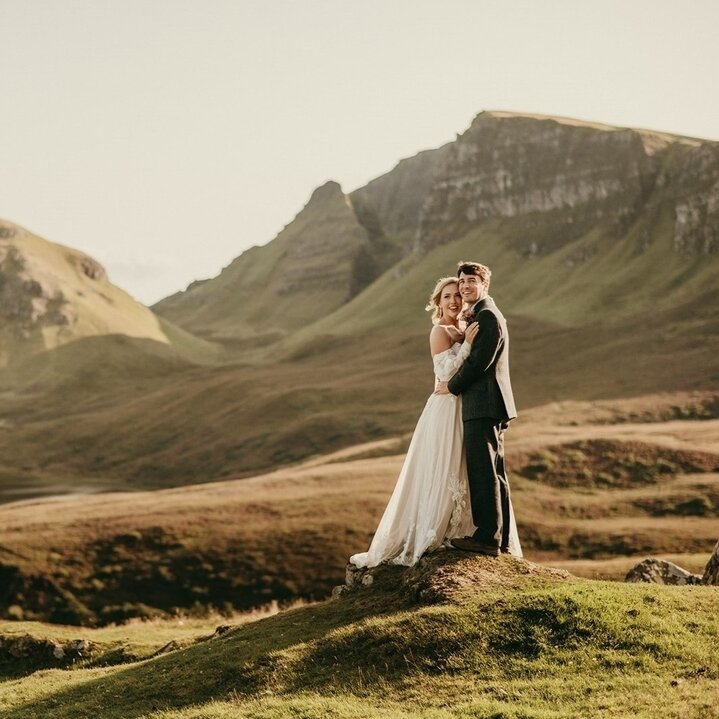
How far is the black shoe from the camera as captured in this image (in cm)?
1631

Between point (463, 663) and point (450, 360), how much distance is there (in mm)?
5434

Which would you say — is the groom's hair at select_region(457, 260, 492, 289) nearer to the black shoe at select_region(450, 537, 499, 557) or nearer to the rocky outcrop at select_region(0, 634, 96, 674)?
the black shoe at select_region(450, 537, 499, 557)

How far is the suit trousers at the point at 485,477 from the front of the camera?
1609 cm

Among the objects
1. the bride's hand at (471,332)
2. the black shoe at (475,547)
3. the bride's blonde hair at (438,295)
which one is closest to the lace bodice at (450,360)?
the bride's hand at (471,332)

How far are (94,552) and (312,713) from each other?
1368 inches

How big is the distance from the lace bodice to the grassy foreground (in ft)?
10.8

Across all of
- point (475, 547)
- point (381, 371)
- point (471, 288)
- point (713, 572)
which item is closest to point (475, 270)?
point (471, 288)

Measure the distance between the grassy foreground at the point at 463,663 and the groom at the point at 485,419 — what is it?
600 mm

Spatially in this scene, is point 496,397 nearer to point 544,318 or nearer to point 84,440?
point 84,440

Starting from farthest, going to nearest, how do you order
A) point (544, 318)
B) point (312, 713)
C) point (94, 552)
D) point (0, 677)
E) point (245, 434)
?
1. point (544, 318)
2. point (245, 434)
3. point (94, 552)
4. point (0, 677)
5. point (312, 713)

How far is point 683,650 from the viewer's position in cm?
1341

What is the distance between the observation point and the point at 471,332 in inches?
649

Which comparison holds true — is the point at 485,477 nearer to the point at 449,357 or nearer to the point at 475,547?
the point at 475,547

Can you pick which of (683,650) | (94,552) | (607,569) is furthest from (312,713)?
(94,552)
